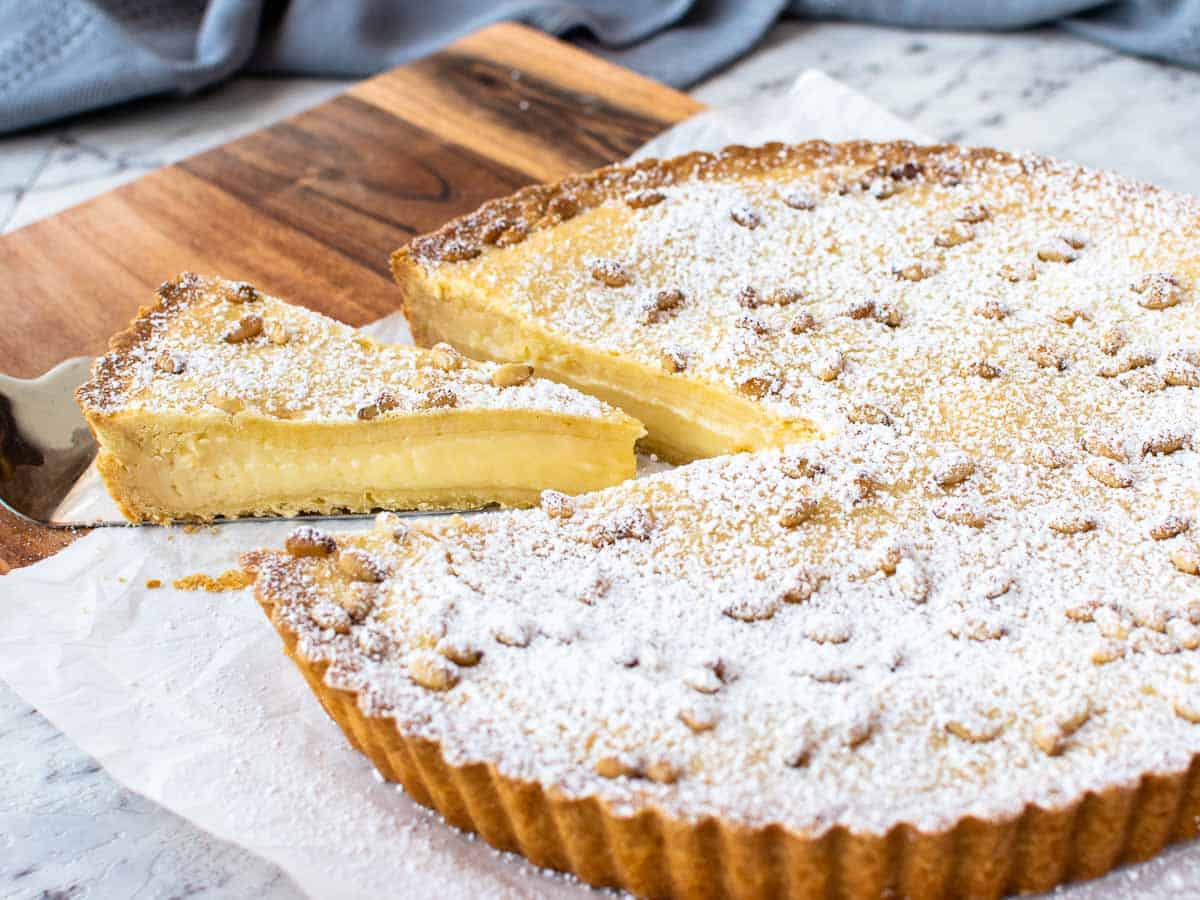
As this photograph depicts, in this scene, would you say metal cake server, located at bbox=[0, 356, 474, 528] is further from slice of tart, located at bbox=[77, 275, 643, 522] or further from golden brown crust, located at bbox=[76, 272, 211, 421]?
golden brown crust, located at bbox=[76, 272, 211, 421]

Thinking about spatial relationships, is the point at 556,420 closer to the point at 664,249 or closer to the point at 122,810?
the point at 664,249

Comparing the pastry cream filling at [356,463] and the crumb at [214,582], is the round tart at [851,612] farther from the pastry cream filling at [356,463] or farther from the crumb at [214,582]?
the crumb at [214,582]

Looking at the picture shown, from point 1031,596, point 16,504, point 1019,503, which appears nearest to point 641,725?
point 1031,596

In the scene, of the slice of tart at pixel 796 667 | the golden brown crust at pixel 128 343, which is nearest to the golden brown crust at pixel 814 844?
the slice of tart at pixel 796 667

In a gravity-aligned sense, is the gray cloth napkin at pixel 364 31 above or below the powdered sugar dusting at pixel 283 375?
above

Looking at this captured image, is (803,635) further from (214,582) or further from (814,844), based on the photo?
(214,582)

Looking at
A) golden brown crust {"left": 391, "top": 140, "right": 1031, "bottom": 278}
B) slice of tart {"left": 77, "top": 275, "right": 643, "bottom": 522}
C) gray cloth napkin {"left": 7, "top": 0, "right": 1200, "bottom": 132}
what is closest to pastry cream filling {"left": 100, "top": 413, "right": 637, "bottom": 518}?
slice of tart {"left": 77, "top": 275, "right": 643, "bottom": 522}

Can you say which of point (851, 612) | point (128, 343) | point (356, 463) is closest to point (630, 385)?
point (356, 463)
